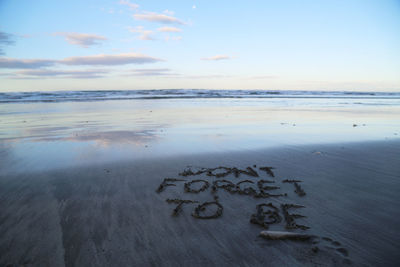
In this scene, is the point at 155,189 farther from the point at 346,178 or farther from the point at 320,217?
the point at 346,178

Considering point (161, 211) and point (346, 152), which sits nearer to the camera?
point (161, 211)

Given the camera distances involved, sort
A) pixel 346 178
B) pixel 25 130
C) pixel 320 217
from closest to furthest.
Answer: pixel 320 217 < pixel 346 178 < pixel 25 130

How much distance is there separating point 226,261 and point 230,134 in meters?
5.03

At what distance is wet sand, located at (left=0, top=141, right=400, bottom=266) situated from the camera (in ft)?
6.43

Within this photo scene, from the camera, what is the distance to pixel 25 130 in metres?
7.25

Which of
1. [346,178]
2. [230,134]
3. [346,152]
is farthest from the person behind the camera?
[230,134]

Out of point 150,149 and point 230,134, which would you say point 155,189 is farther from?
point 230,134

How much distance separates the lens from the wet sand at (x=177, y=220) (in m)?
1.96

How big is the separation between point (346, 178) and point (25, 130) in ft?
29.7

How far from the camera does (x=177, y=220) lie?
2490mm

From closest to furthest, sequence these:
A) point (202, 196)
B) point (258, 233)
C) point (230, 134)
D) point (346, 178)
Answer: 1. point (258, 233)
2. point (202, 196)
3. point (346, 178)
4. point (230, 134)

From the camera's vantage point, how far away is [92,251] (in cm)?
202

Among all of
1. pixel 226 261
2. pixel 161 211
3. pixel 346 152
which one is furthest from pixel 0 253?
pixel 346 152

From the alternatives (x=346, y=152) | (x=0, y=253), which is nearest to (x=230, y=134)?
(x=346, y=152)
